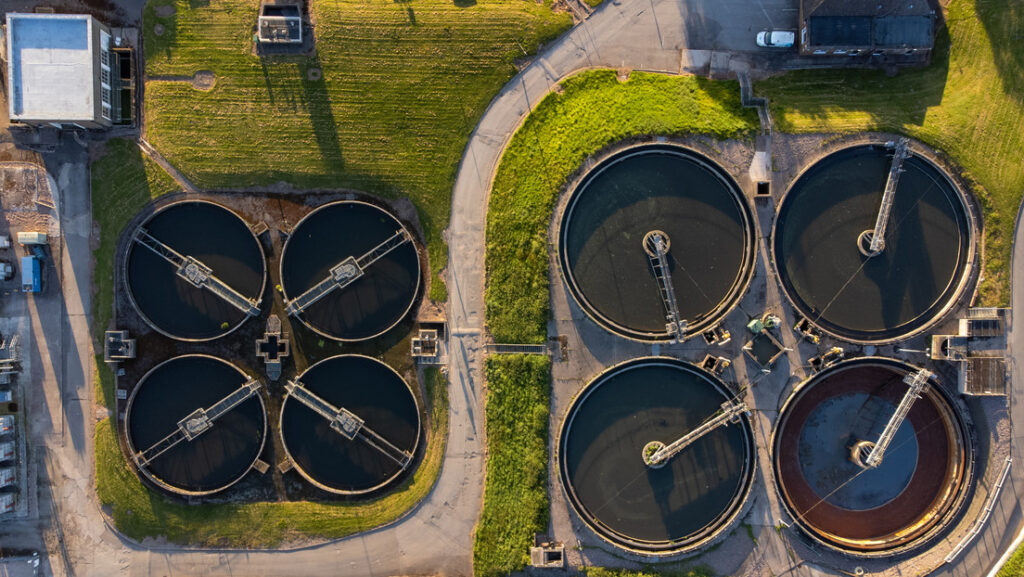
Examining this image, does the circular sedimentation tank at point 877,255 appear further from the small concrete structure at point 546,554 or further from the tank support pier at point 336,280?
the tank support pier at point 336,280

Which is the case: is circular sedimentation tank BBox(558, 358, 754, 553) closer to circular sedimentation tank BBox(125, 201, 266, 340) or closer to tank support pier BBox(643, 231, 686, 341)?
tank support pier BBox(643, 231, 686, 341)

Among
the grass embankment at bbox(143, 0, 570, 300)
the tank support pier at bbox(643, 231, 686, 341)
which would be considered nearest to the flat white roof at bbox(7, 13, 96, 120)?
the grass embankment at bbox(143, 0, 570, 300)

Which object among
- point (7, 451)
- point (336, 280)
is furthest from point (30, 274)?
point (336, 280)

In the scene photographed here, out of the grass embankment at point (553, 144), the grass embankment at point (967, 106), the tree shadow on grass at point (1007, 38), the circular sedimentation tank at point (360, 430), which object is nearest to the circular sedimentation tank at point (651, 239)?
the grass embankment at point (553, 144)

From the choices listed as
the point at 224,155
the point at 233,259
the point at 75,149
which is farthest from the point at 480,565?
the point at 75,149

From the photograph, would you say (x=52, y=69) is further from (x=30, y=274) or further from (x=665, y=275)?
(x=665, y=275)

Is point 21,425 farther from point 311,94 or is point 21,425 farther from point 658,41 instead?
point 658,41
